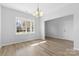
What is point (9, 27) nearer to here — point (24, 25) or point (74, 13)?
point (24, 25)

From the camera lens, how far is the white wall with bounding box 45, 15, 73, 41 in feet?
23.4

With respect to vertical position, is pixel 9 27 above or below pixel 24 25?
below

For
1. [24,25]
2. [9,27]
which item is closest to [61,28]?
[24,25]

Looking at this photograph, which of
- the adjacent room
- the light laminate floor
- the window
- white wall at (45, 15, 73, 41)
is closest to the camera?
the light laminate floor

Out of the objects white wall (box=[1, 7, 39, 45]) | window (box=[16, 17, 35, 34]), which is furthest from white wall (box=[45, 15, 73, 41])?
white wall (box=[1, 7, 39, 45])

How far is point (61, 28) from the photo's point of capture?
8.23 m

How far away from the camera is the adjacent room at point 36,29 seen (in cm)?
381

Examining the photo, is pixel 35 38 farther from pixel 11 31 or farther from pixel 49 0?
pixel 49 0

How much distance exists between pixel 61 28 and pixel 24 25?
400 centimetres

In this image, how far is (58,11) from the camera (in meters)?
5.53

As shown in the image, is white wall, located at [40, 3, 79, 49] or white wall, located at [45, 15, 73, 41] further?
white wall, located at [45, 15, 73, 41]

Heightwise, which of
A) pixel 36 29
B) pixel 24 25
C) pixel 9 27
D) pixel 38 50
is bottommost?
pixel 38 50

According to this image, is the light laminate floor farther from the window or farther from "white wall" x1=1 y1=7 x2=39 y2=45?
the window

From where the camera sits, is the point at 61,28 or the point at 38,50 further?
the point at 61,28
